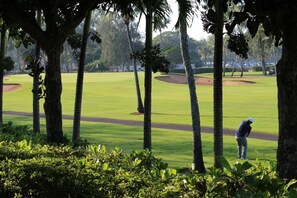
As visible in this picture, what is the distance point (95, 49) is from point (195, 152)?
4362 inches

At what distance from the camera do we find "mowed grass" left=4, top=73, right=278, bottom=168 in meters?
17.1

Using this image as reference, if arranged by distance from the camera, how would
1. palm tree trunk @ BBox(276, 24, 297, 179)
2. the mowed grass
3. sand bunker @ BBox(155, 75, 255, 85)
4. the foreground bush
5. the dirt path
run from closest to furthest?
the foreground bush
palm tree trunk @ BBox(276, 24, 297, 179)
the mowed grass
the dirt path
sand bunker @ BBox(155, 75, 255, 85)

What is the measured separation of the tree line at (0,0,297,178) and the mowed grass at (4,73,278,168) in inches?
101

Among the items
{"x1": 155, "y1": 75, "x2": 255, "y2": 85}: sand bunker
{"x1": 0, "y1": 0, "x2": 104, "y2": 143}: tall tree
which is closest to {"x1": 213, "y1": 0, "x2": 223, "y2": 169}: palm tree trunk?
{"x1": 0, "y1": 0, "x2": 104, "y2": 143}: tall tree

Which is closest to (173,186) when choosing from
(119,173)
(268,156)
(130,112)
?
(119,173)

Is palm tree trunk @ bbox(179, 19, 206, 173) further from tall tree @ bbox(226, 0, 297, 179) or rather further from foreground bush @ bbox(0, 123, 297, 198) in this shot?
tall tree @ bbox(226, 0, 297, 179)

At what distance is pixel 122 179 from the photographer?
4.86 metres

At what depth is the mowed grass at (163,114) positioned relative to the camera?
56.1 feet

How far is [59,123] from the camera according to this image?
9633 mm

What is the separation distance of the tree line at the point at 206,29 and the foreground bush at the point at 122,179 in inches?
13.0

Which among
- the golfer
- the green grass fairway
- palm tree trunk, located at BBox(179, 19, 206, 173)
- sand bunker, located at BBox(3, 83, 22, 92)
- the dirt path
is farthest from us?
sand bunker, located at BBox(3, 83, 22, 92)

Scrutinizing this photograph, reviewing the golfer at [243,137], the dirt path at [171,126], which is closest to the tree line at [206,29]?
the golfer at [243,137]

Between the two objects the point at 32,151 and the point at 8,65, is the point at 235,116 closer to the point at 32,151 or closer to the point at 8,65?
the point at 8,65

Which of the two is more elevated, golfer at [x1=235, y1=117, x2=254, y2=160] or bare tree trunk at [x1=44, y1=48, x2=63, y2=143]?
bare tree trunk at [x1=44, y1=48, x2=63, y2=143]
